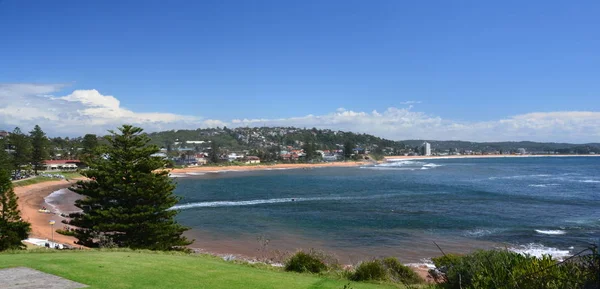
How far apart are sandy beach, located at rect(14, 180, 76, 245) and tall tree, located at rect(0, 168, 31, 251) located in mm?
7138

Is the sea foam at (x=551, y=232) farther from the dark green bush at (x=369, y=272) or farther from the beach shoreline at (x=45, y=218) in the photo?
the dark green bush at (x=369, y=272)

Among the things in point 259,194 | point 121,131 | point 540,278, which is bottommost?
point 259,194

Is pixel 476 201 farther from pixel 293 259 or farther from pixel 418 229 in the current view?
pixel 293 259

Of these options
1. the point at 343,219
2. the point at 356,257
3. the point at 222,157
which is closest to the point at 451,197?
the point at 343,219

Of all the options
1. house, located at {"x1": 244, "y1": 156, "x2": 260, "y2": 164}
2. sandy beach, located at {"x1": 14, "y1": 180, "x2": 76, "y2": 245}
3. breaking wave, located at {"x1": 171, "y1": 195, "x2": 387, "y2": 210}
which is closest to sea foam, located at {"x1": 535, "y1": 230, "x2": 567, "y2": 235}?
breaking wave, located at {"x1": 171, "y1": 195, "x2": 387, "y2": 210}

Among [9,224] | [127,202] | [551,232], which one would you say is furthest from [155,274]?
[551,232]

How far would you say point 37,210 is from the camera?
3334 centimetres

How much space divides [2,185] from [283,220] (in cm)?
1661

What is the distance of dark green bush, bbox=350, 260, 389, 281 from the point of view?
938cm

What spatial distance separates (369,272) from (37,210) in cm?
3206

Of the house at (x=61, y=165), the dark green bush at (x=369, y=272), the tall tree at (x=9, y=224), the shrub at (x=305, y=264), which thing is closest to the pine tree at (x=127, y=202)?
the tall tree at (x=9, y=224)

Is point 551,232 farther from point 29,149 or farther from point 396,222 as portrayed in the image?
point 29,149

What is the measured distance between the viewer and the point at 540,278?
5.47 metres

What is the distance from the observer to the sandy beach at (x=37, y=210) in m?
24.2
